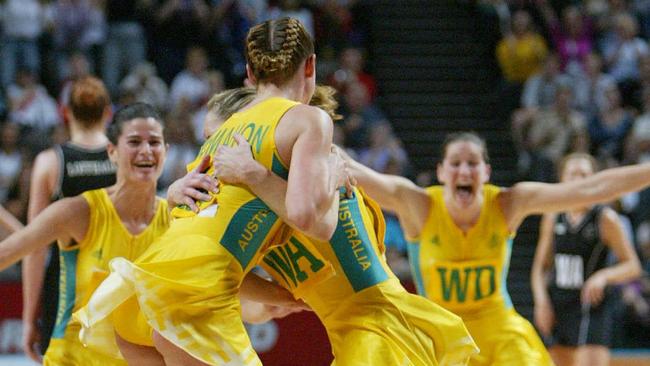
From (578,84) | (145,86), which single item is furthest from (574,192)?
(578,84)

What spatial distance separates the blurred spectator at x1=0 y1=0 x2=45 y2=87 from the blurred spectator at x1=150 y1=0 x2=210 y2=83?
130 cm

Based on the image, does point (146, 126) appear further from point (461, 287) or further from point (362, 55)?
point (362, 55)

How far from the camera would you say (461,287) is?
5.49 m

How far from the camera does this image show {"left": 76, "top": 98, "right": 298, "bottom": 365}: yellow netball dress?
137 inches

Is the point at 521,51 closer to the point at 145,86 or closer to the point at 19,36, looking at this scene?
the point at 145,86

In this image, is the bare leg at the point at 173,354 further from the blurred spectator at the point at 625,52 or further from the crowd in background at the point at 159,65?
the blurred spectator at the point at 625,52

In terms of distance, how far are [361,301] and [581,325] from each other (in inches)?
171

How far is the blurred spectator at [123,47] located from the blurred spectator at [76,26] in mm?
173

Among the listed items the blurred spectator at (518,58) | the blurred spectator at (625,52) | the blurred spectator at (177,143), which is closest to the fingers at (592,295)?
the blurred spectator at (177,143)

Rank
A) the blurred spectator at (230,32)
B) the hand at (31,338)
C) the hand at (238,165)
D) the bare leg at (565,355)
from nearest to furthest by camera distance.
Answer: the hand at (238,165) → the hand at (31,338) → the bare leg at (565,355) → the blurred spectator at (230,32)

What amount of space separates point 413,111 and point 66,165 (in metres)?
8.17

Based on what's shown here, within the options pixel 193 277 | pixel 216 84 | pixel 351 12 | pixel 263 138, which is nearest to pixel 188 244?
pixel 193 277

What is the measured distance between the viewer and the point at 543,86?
1280cm

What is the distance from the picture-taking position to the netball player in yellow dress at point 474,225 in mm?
5219
